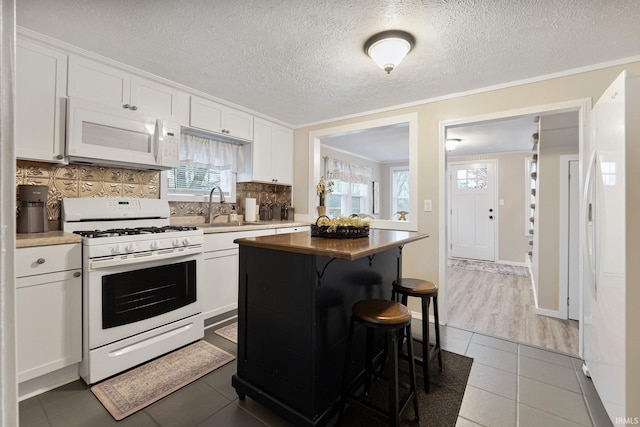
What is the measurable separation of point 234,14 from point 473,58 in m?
1.84

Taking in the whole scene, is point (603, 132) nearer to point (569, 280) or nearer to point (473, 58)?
point (473, 58)

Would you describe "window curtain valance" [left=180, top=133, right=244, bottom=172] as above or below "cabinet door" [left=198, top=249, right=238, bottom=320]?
above

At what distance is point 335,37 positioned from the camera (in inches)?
81.8

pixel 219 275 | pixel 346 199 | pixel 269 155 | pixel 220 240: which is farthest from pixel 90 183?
pixel 346 199

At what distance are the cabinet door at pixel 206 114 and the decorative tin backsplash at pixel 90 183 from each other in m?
0.68

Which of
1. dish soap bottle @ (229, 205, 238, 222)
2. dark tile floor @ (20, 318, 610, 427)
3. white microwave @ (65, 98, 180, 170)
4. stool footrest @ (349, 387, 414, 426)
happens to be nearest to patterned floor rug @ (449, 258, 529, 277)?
dark tile floor @ (20, 318, 610, 427)

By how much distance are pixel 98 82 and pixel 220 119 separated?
1142 mm

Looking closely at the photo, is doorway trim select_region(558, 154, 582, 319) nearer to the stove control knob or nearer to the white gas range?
the white gas range

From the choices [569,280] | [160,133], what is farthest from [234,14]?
[569,280]

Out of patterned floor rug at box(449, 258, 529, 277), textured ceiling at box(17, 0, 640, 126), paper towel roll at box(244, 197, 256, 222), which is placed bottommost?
patterned floor rug at box(449, 258, 529, 277)

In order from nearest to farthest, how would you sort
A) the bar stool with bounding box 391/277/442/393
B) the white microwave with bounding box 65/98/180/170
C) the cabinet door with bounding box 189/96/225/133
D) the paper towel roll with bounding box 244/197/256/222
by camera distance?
the bar stool with bounding box 391/277/442/393, the white microwave with bounding box 65/98/180/170, the cabinet door with bounding box 189/96/225/133, the paper towel roll with bounding box 244/197/256/222

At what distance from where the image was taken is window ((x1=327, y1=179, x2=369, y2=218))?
20.4ft

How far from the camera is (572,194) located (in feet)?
10.2

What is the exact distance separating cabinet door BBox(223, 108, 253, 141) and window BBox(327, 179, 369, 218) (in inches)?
103
